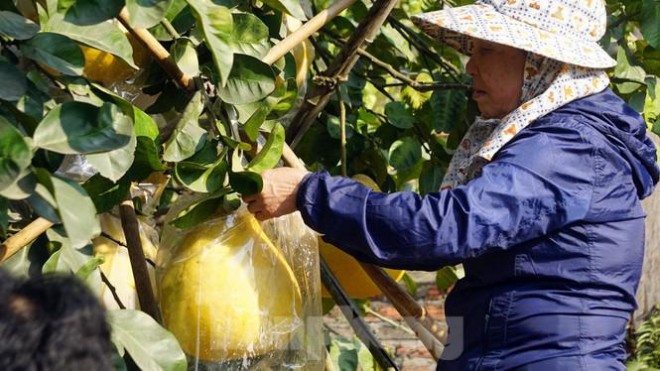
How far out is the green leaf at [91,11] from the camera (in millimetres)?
1556

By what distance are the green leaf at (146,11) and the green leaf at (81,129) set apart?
0.36 feet

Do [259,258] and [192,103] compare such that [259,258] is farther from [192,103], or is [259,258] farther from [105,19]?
[105,19]

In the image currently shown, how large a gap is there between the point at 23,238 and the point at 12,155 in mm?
386

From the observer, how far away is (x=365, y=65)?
2.99 m

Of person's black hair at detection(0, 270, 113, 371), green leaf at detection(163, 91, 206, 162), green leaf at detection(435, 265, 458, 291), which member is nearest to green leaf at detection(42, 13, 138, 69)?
green leaf at detection(163, 91, 206, 162)

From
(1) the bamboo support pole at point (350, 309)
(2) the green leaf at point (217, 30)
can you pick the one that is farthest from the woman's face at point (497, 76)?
(2) the green leaf at point (217, 30)

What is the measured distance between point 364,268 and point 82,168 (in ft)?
2.05

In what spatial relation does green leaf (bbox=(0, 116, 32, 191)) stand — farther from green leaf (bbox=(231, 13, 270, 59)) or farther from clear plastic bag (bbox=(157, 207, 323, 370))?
clear plastic bag (bbox=(157, 207, 323, 370))

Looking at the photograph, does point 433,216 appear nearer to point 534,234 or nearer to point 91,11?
point 534,234

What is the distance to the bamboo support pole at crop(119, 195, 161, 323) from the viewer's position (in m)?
2.01

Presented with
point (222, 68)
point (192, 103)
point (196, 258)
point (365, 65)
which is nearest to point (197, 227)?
point (196, 258)

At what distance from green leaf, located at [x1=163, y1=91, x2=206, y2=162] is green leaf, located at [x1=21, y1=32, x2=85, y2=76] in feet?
0.83

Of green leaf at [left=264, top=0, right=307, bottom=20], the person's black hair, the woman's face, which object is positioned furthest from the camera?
the woman's face

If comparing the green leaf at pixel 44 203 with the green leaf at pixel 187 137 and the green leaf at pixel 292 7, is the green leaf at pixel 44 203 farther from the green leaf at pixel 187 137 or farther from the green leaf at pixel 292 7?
the green leaf at pixel 292 7
